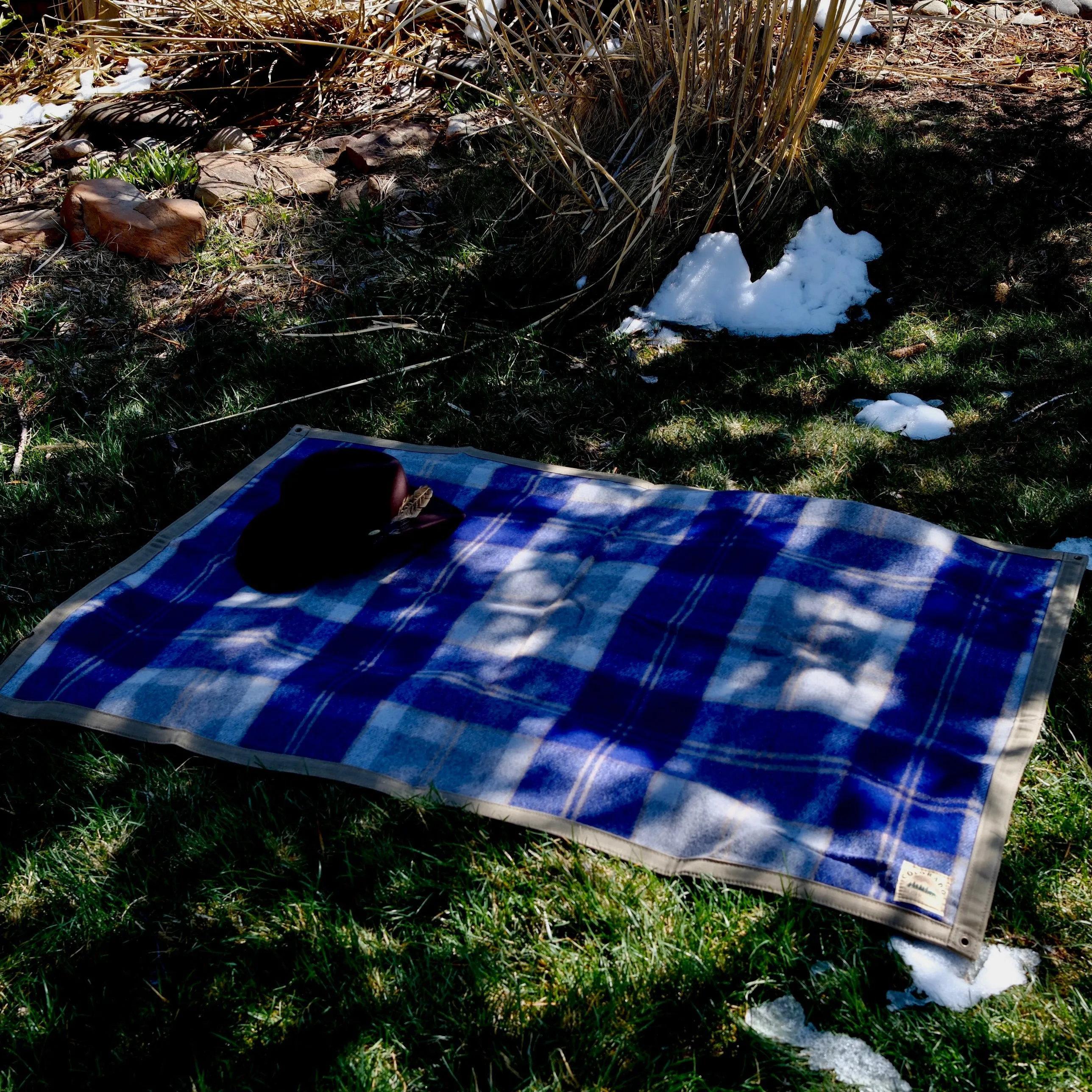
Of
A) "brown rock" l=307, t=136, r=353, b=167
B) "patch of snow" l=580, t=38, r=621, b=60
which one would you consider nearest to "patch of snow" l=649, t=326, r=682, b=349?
"patch of snow" l=580, t=38, r=621, b=60

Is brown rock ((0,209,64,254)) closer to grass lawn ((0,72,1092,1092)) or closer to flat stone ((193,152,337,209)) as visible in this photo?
grass lawn ((0,72,1092,1092))

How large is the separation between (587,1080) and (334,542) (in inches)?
60.5

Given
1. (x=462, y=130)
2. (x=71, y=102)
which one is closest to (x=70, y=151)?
(x=71, y=102)

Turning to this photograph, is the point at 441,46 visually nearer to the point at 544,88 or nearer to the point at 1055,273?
the point at 544,88

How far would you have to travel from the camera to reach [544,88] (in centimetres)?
376

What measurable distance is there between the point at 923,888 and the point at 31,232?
436 cm

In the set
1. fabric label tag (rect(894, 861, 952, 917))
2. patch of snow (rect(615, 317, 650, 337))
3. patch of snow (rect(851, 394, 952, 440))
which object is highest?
patch of snow (rect(615, 317, 650, 337))

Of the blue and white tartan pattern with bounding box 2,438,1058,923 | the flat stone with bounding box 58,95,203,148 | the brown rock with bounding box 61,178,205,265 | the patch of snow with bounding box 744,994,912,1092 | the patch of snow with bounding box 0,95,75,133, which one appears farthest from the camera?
the patch of snow with bounding box 0,95,75,133

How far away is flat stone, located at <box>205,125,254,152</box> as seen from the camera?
4.88 m

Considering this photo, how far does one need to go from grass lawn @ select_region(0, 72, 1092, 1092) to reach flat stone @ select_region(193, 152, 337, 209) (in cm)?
13

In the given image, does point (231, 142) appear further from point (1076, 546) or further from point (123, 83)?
point (1076, 546)

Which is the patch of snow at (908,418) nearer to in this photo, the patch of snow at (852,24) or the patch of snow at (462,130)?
the patch of snow at (852,24)

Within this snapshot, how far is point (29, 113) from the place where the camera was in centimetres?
529

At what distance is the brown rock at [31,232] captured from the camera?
4.27m
